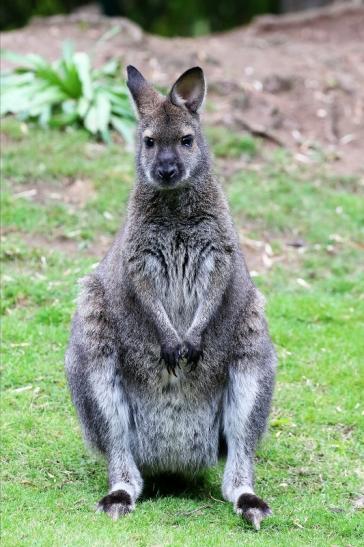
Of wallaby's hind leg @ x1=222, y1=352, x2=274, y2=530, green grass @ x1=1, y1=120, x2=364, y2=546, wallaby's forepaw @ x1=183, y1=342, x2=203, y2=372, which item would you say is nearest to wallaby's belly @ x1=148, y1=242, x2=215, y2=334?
wallaby's forepaw @ x1=183, y1=342, x2=203, y2=372

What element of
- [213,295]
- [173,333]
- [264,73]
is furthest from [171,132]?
[264,73]

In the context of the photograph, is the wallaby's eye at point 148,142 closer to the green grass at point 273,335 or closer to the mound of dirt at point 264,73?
the green grass at point 273,335

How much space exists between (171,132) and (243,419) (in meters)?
1.72

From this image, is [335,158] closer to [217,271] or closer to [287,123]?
[287,123]

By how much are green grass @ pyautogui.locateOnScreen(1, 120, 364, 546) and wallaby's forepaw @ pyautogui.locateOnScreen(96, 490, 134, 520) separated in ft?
0.21

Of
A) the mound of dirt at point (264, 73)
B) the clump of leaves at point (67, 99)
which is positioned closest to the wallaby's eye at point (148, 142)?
the clump of leaves at point (67, 99)

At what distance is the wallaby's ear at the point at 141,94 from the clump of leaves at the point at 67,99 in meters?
5.10

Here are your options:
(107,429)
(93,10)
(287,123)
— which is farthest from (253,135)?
(93,10)

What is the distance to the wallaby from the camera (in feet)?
20.1

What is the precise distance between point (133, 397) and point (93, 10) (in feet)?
46.5

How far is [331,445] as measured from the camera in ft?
23.4

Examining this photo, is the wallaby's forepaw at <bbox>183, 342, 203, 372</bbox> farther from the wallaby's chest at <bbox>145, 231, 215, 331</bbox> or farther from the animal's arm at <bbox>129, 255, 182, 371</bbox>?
the wallaby's chest at <bbox>145, 231, 215, 331</bbox>

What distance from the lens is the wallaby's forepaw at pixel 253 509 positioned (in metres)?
5.84

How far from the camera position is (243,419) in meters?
6.21
